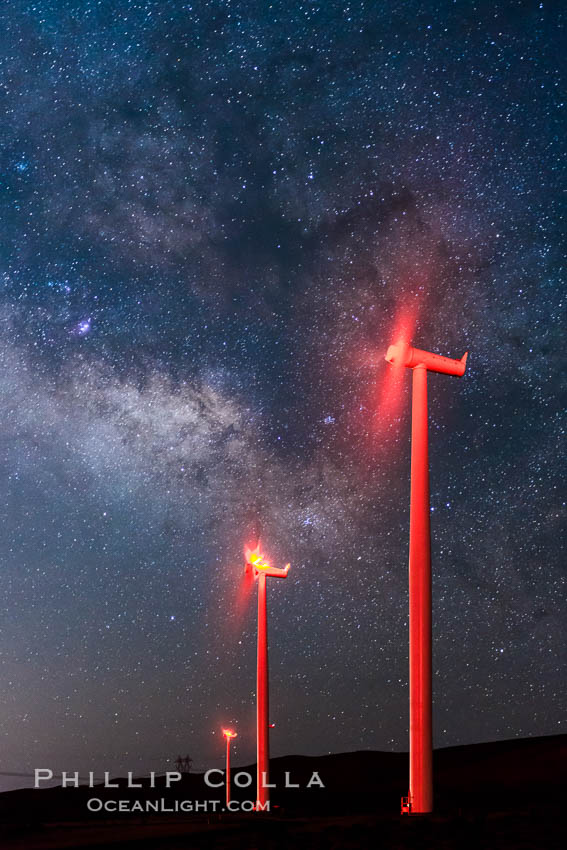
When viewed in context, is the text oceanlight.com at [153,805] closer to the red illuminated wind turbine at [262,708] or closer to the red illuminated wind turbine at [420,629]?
the red illuminated wind turbine at [262,708]

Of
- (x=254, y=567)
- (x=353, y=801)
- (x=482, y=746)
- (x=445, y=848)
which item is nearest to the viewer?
(x=445, y=848)

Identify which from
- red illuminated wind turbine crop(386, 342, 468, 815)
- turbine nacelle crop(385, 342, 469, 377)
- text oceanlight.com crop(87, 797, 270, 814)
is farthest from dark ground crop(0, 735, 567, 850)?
turbine nacelle crop(385, 342, 469, 377)

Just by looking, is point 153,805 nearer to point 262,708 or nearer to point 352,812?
point 352,812

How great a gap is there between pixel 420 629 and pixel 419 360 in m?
7.53

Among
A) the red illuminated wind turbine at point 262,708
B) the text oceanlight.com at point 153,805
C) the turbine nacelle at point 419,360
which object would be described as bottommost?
the text oceanlight.com at point 153,805

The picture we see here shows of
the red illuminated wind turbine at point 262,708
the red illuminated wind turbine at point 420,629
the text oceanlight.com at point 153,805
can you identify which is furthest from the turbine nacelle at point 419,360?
the text oceanlight.com at point 153,805

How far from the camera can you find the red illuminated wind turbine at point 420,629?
57.4 feet

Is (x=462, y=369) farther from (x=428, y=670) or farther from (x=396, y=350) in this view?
(x=428, y=670)

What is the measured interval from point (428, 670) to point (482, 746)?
477 ft

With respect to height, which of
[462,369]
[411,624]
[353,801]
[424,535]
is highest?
[462,369]

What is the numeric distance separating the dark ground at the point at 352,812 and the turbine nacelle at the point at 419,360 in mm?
10985

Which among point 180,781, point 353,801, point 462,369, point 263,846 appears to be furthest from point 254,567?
point 180,781

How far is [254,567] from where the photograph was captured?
49.5 meters

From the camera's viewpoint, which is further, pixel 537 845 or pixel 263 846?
pixel 263 846
